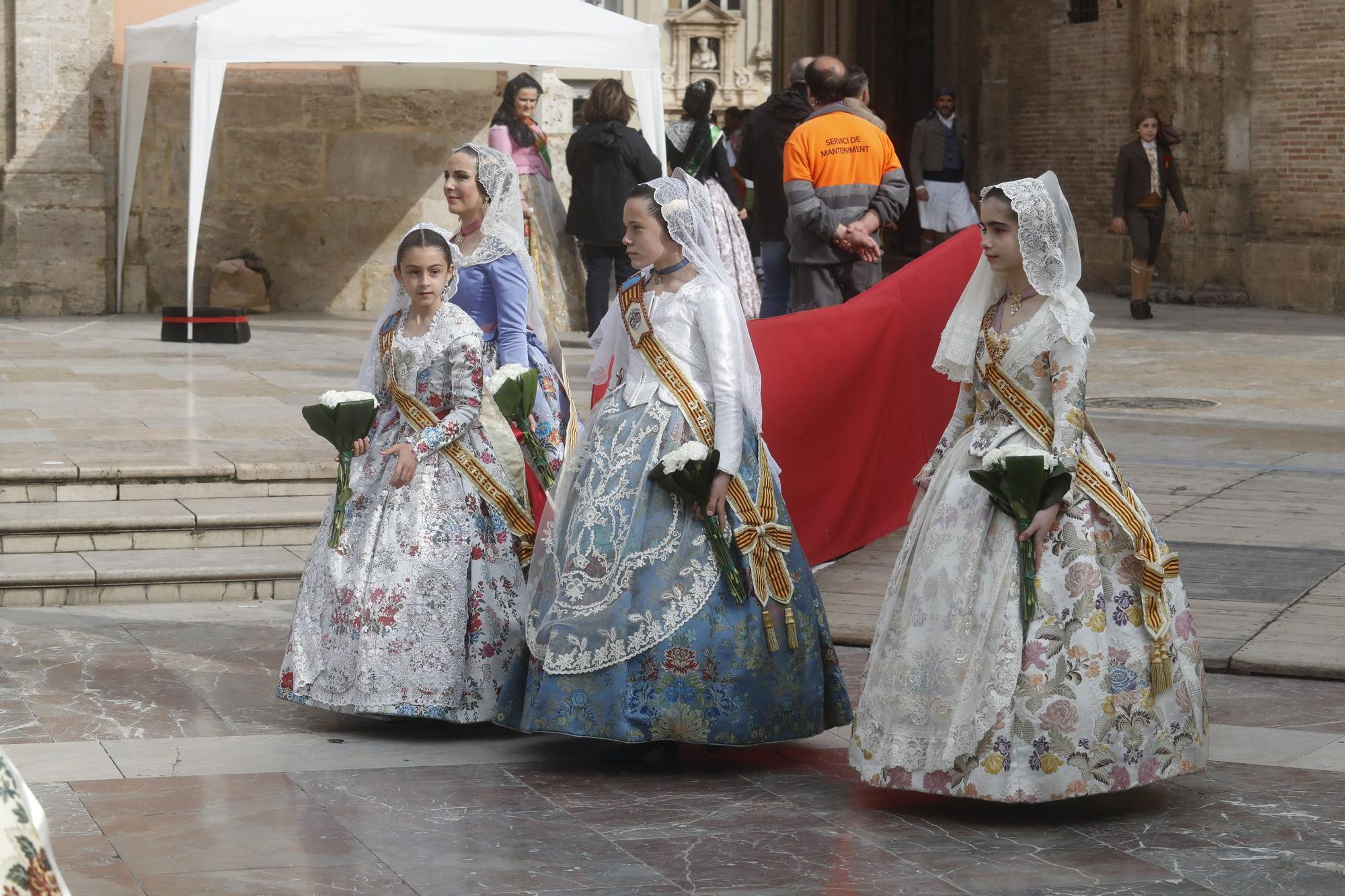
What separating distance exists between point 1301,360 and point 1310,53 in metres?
5.74

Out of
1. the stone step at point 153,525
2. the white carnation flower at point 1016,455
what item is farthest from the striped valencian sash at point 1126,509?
the stone step at point 153,525

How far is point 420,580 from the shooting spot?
19.6ft

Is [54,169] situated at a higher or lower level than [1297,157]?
lower

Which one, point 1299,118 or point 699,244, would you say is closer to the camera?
point 699,244

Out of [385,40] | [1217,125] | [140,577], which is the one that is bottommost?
[140,577]

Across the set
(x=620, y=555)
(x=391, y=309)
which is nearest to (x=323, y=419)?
(x=391, y=309)

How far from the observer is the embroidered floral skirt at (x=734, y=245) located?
13.2 meters

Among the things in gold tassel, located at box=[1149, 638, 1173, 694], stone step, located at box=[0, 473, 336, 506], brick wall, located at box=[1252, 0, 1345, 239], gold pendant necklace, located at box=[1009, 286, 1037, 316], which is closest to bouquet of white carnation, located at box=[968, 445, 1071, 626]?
gold tassel, located at box=[1149, 638, 1173, 694]

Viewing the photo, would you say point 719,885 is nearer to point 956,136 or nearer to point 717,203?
point 717,203

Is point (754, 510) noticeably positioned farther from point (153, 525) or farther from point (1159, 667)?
point (153, 525)

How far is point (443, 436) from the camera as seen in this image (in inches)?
239

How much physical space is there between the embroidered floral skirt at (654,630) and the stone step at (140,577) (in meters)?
2.77

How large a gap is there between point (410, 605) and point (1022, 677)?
1882mm

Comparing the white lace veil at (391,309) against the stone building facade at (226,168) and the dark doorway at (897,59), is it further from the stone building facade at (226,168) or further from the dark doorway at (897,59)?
the dark doorway at (897,59)
